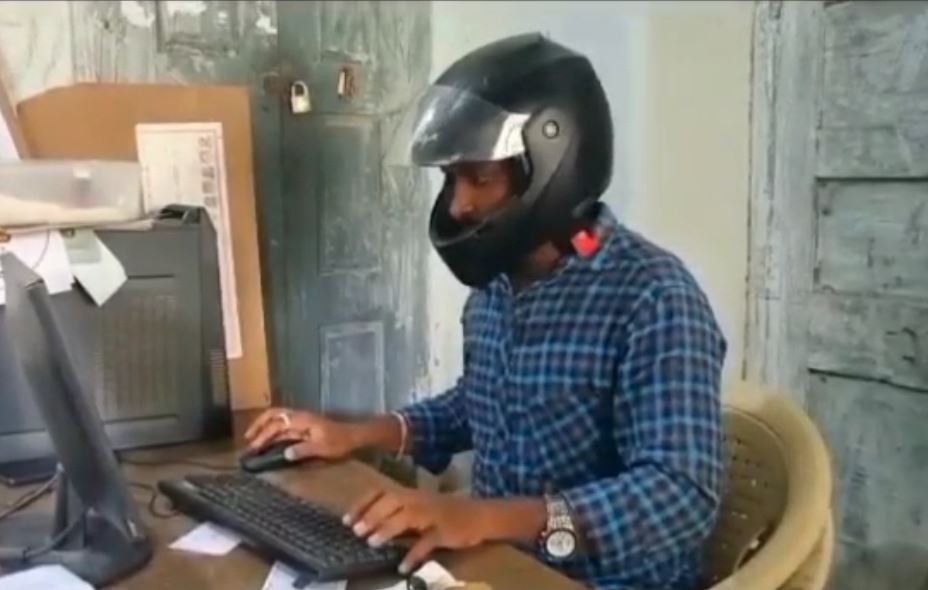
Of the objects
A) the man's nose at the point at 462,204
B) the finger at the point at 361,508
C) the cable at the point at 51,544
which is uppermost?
the man's nose at the point at 462,204

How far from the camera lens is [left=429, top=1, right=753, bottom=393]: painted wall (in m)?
2.29

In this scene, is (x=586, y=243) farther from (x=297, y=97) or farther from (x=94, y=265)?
(x=297, y=97)

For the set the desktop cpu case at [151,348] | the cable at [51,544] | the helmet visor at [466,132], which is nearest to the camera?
the cable at [51,544]

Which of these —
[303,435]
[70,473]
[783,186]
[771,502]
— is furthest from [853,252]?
[70,473]

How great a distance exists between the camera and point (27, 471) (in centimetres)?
158

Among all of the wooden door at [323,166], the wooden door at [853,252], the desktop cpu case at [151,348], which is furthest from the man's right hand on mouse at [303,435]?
the wooden door at [853,252]

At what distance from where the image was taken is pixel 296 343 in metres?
2.30

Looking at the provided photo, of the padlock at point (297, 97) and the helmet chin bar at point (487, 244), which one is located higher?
the padlock at point (297, 97)

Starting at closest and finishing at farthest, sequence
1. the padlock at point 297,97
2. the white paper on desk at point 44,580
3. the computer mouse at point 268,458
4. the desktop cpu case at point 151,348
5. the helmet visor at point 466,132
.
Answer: the white paper on desk at point 44,580 < the helmet visor at point 466,132 < the computer mouse at point 268,458 < the desktop cpu case at point 151,348 < the padlock at point 297,97

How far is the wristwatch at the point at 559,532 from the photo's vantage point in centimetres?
127

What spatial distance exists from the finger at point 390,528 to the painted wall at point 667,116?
132cm

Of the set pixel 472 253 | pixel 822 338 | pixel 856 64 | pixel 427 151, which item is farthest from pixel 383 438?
pixel 856 64

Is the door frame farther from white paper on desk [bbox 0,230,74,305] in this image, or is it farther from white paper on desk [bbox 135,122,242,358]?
white paper on desk [bbox 0,230,74,305]

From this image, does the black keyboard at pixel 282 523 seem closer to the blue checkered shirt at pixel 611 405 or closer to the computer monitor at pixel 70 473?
the computer monitor at pixel 70 473
